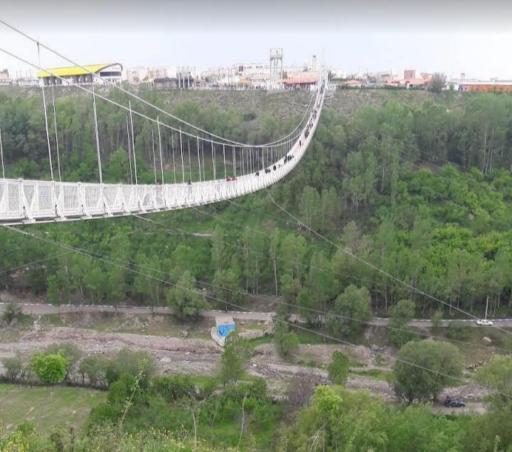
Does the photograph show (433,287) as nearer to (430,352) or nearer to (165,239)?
(430,352)

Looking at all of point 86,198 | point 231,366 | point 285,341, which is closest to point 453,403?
point 285,341

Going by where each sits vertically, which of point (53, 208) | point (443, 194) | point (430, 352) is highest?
point (53, 208)

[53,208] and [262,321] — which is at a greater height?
[53,208]

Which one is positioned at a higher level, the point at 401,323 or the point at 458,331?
the point at 401,323

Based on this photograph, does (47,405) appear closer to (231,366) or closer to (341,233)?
(231,366)

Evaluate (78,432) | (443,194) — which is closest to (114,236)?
(78,432)

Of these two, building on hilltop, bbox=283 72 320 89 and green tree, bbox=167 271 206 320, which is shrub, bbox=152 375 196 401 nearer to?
green tree, bbox=167 271 206 320
